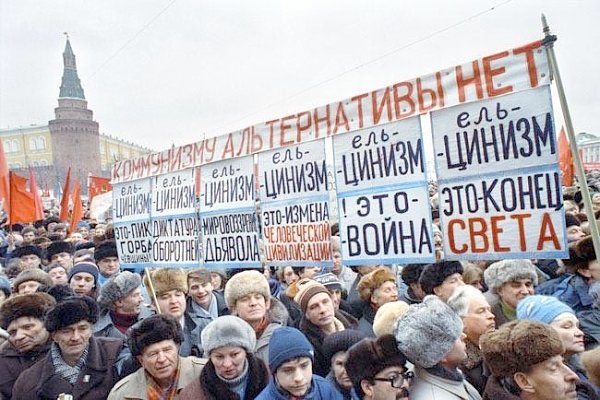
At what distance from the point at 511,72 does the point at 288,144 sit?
6.07 ft

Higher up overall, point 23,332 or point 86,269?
point 86,269

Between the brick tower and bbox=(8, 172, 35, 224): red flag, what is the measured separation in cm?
6875

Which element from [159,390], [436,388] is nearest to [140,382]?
[159,390]

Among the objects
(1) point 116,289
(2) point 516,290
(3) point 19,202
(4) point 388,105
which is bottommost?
(2) point 516,290

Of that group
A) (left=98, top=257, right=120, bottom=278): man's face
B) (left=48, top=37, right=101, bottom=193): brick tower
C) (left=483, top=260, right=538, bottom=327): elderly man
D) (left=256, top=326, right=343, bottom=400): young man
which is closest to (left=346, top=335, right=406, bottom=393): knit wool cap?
(left=256, top=326, right=343, bottom=400): young man

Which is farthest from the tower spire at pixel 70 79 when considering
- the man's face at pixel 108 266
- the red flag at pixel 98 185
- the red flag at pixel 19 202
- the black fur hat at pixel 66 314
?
the black fur hat at pixel 66 314

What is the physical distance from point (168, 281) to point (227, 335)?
4.68ft

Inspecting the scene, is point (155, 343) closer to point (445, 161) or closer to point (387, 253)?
point (387, 253)

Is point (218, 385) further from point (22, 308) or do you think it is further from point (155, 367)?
point (22, 308)

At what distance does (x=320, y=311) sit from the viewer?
151 inches

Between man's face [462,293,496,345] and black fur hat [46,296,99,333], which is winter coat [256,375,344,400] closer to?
man's face [462,293,496,345]

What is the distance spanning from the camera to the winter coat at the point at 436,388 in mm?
2494

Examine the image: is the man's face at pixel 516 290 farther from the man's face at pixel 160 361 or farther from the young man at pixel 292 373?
the man's face at pixel 160 361

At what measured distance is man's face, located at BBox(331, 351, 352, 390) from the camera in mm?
3205
